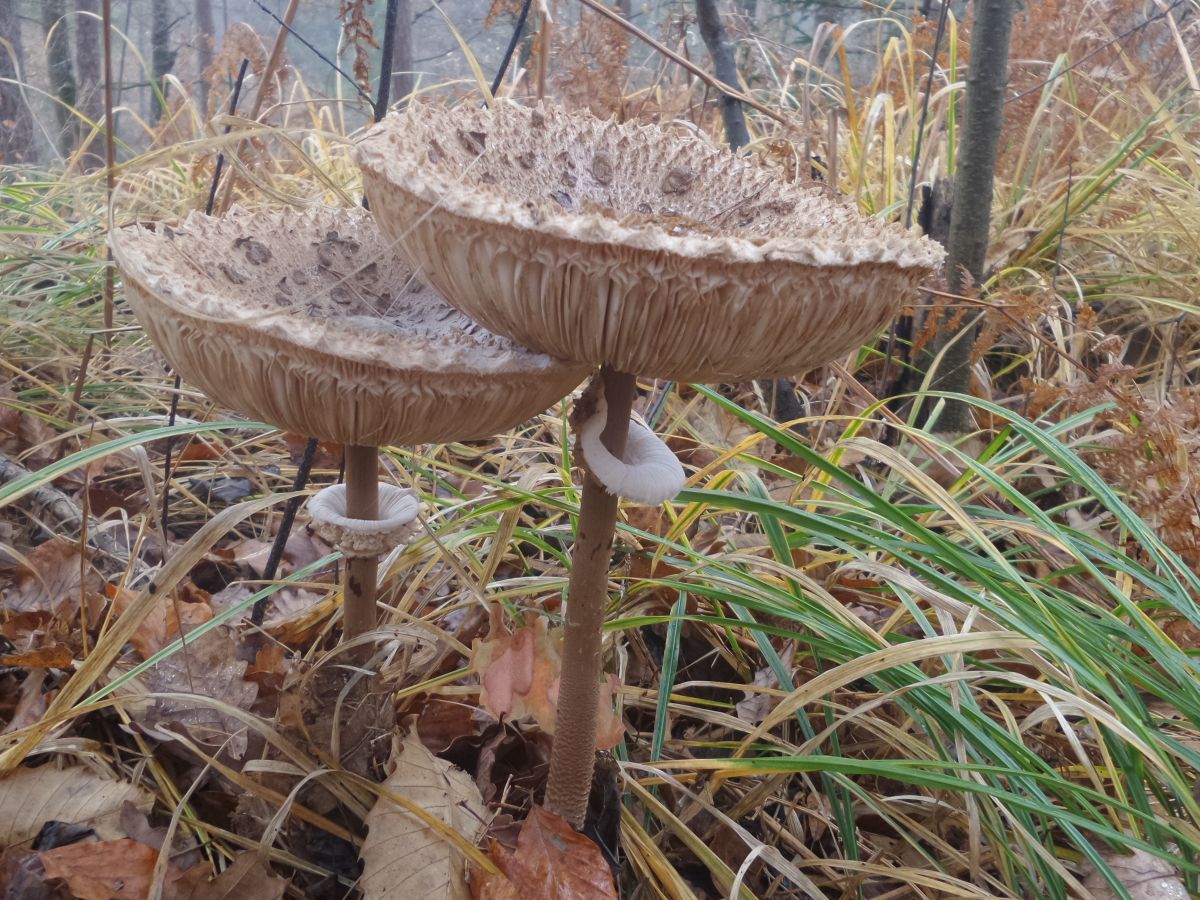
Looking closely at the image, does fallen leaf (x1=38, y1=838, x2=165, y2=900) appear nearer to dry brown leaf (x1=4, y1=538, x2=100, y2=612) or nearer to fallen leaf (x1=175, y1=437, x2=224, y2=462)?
dry brown leaf (x1=4, y1=538, x2=100, y2=612)

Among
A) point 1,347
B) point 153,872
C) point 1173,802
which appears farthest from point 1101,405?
point 1,347

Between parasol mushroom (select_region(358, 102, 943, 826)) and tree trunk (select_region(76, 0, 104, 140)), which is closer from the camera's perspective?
parasol mushroom (select_region(358, 102, 943, 826))

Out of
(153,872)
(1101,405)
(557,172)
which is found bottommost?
(153,872)

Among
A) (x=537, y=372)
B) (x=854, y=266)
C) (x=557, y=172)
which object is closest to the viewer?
(x=854, y=266)

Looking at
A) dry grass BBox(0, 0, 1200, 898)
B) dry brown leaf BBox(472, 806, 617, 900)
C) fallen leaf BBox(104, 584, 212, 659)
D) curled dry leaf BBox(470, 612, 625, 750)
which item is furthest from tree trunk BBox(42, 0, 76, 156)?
dry brown leaf BBox(472, 806, 617, 900)

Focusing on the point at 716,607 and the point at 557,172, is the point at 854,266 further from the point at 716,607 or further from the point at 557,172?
the point at 716,607
